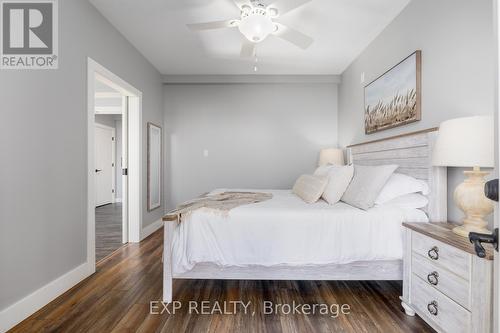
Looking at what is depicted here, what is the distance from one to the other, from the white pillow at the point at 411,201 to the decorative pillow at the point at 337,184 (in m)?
0.38

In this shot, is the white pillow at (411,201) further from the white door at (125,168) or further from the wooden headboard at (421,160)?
the white door at (125,168)

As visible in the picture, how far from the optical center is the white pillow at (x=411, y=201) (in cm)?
186

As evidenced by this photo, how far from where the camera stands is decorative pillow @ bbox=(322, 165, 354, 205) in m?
2.18

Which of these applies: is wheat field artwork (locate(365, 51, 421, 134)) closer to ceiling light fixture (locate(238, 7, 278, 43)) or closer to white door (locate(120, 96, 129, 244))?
ceiling light fixture (locate(238, 7, 278, 43))

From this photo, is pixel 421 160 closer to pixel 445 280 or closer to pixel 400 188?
pixel 400 188

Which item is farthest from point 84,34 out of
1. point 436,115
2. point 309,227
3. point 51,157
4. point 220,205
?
point 436,115

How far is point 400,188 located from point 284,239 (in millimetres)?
1050

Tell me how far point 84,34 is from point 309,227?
2.63 m

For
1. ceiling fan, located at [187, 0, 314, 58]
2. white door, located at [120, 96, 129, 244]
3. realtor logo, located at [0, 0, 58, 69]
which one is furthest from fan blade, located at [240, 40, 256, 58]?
white door, located at [120, 96, 129, 244]

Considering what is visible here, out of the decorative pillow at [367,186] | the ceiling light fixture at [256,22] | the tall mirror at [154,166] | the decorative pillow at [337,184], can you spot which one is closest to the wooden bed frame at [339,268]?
the decorative pillow at [367,186]

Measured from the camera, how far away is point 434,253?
145 cm

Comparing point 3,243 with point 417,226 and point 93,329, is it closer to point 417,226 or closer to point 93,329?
point 93,329

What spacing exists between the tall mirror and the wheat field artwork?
10.2 feet

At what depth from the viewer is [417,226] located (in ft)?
5.33
